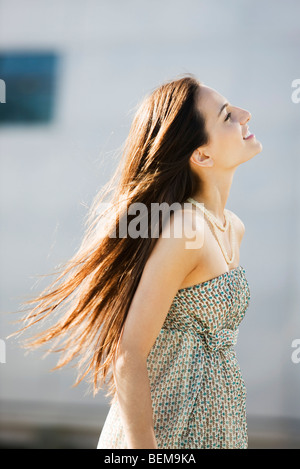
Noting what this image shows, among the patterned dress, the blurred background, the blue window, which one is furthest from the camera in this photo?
the blue window

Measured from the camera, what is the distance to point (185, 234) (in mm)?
910

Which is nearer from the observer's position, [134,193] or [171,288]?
[171,288]

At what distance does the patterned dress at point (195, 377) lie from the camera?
96 cm

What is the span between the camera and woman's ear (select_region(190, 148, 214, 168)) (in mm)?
1054

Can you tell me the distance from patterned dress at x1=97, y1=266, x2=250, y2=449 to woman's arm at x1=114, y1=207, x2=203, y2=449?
82 mm

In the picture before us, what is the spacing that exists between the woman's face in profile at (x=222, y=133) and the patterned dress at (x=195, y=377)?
234 millimetres

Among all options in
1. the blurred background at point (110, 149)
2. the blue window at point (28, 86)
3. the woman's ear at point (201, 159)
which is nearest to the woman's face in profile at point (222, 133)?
the woman's ear at point (201, 159)

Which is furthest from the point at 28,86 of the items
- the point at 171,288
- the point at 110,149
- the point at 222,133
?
the point at 171,288

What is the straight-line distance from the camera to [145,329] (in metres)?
0.87

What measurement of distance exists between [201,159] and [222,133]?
7cm

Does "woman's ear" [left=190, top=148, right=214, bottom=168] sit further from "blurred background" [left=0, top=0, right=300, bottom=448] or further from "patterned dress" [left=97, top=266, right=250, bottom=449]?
"blurred background" [left=0, top=0, right=300, bottom=448]

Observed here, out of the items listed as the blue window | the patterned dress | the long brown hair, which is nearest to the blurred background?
the blue window

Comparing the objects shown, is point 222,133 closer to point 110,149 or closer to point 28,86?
point 110,149

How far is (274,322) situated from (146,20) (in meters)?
1.47
